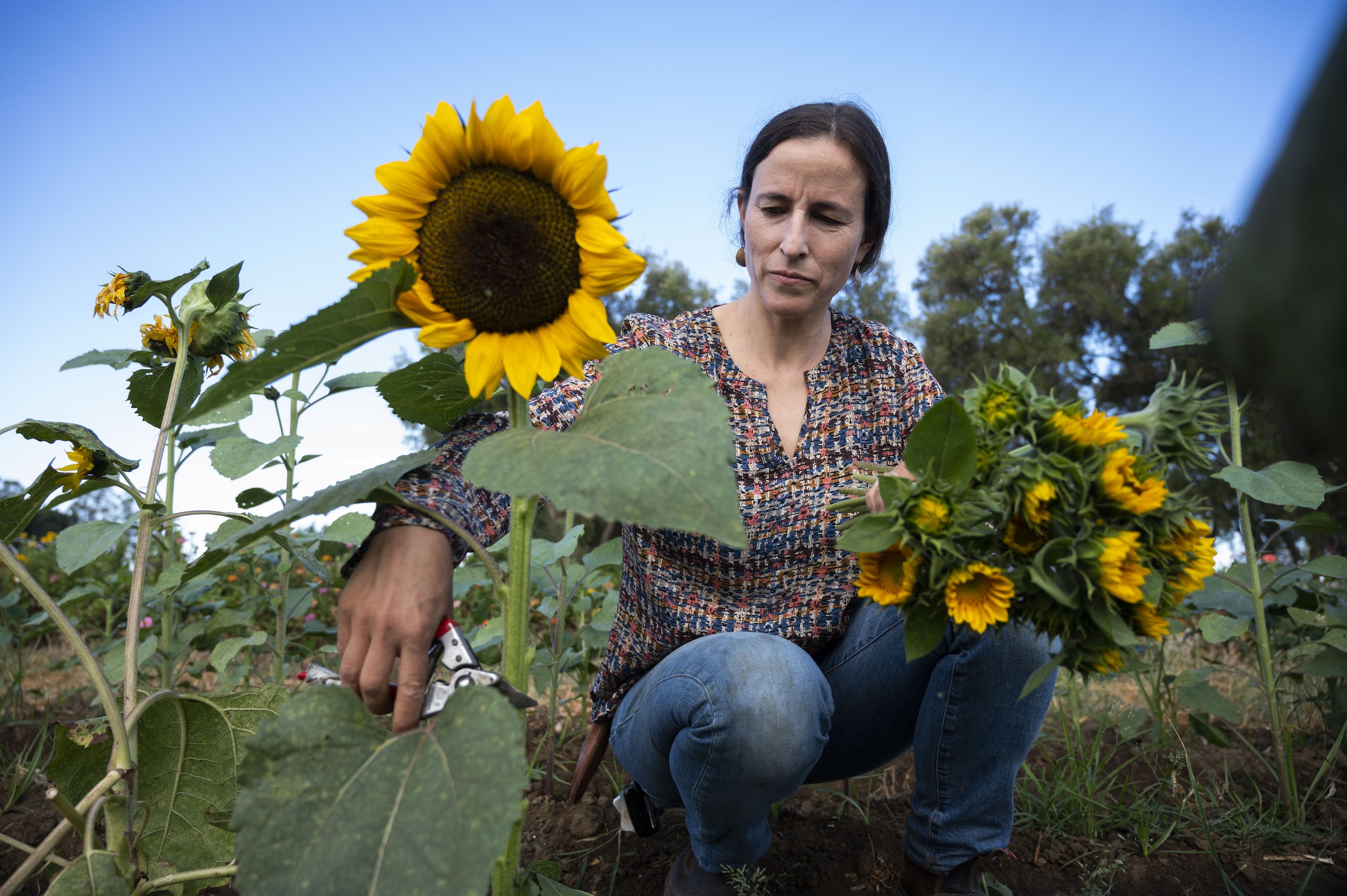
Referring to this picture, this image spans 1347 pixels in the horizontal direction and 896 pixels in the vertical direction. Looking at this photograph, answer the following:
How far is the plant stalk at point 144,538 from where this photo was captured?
1.05m

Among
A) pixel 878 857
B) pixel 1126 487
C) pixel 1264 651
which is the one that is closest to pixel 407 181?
pixel 1126 487

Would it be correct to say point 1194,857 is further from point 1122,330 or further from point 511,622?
point 1122,330

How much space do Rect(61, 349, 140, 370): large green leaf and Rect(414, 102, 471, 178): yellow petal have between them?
1080 mm

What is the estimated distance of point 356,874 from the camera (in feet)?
2.25

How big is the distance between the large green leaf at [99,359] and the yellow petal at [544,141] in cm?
115

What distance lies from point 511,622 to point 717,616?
0.96 metres

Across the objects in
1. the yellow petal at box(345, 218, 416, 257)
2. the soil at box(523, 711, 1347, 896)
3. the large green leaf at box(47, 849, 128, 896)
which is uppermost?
the yellow petal at box(345, 218, 416, 257)

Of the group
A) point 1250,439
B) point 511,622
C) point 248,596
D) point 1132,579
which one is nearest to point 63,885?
point 511,622

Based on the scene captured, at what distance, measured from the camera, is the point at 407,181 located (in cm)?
87

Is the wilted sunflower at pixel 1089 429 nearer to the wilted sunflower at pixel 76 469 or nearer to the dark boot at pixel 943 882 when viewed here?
the dark boot at pixel 943 882

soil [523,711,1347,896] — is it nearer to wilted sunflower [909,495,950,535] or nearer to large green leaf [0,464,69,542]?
wilted sunflower [909,495,950,535]

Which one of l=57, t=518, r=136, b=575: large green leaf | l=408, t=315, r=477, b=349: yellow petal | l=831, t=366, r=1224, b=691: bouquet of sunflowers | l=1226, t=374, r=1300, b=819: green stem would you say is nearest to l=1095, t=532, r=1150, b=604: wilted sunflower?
l=831, t=366, r=1224, b=691: bouquet of sunflowers

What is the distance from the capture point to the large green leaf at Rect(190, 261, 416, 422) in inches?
29.1

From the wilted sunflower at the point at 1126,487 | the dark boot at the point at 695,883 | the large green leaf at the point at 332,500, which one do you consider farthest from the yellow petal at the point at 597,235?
the dark boot at the point at 695,883
